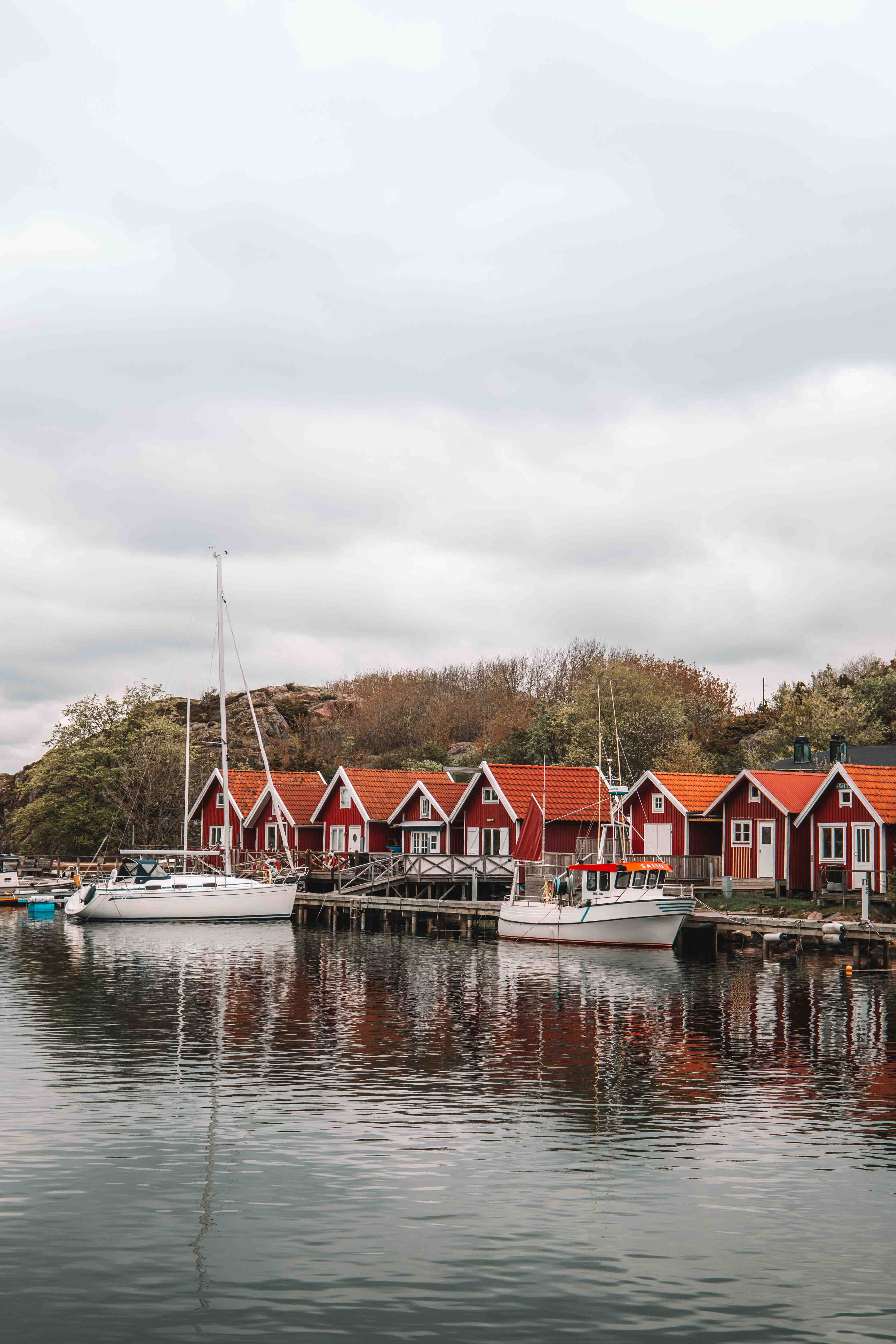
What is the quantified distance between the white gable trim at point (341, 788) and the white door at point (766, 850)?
27251mm

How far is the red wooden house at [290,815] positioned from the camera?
9194 cm

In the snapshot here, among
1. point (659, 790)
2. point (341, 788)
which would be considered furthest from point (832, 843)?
Result: point (341, 788)

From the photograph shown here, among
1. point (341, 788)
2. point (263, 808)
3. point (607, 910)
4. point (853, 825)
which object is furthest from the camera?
point (263, 808)

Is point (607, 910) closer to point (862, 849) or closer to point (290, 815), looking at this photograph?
point (862, 849)

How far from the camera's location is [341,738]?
461ft

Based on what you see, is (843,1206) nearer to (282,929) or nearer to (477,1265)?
(477,1265)

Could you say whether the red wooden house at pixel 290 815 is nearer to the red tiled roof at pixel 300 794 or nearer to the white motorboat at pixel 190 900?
the red tiled roof at pixel 300 794

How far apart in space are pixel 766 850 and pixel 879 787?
298 inches

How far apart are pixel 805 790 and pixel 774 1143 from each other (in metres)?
47.5

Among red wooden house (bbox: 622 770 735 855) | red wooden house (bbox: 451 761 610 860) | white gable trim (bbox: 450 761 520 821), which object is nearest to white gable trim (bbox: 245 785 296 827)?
white gable trim (bbox: 450 761 520 821)

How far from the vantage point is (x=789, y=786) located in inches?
2611

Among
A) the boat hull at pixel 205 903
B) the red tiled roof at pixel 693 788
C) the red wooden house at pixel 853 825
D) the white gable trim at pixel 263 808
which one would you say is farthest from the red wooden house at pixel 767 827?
the white gable trim at pixel 263 808

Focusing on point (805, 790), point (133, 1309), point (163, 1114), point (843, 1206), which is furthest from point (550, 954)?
point (133, 1309)

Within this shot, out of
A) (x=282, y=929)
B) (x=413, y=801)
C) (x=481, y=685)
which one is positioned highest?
(x=481, y=685)
